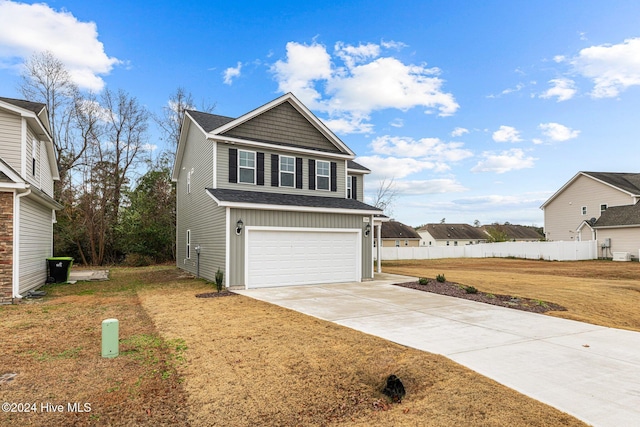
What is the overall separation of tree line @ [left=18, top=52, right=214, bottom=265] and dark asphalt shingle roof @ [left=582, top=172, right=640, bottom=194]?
1506 inches

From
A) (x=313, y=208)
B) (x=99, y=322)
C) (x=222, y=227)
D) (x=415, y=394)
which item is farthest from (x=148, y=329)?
(x=313, y=208)

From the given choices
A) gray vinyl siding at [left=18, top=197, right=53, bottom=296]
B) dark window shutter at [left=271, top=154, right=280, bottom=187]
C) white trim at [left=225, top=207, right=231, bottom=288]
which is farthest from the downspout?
dark window shutter at [left=271, top=154, right=280, bottom=187]

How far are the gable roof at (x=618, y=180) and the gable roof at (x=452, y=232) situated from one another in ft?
75.7

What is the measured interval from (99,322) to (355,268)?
944 centimetres

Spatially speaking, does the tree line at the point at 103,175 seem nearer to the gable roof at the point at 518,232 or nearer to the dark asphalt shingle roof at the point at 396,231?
the dark asphalt shingle roof at the point at 396,231

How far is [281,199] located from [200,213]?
4147 millimetres

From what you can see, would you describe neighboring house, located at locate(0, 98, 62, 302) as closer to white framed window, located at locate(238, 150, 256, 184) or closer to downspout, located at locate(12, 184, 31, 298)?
downspout, located at locate(12, 184, 31, 298)

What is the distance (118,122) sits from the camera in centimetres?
2816

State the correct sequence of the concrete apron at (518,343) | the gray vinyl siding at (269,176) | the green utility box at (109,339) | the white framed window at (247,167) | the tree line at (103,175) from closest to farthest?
1. the concrete apron at (518,343)
2. the green utility box at (109,339)
3. the gray vinyl siding at (269,176)
4. the white framed window at (247,167)
5. the tree line at (103,175)

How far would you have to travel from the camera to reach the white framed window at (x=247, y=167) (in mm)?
14805

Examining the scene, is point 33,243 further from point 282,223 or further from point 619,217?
point 619,217

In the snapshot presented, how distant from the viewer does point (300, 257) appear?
13.8 metres

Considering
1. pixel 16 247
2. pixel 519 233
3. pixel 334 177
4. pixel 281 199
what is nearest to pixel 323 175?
pixel 334 177

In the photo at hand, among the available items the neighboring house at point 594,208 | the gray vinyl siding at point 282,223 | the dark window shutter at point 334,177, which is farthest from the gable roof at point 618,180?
the gray vinyl siding at point 282,223
